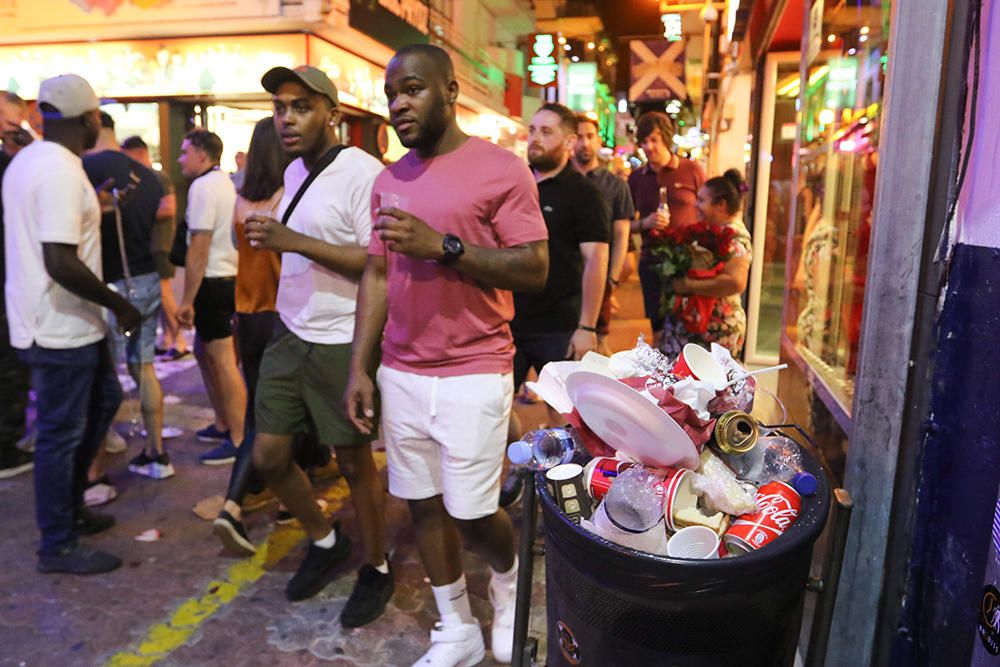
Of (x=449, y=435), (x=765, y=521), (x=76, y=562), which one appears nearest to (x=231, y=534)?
(x=76, y=562)

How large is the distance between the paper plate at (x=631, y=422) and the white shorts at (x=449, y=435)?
0.85 m

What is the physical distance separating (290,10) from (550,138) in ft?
22.2

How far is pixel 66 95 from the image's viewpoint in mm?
3430

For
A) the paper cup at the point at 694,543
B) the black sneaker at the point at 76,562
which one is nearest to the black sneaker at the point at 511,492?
the black sneaker at the point at 76,562

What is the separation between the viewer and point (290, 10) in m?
9.37

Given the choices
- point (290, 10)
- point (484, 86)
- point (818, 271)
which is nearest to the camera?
point (818, 271)

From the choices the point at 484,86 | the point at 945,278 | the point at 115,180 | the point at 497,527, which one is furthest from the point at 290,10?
the point at 484,86

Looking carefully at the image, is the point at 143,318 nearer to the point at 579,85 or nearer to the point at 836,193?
the point at 836,193

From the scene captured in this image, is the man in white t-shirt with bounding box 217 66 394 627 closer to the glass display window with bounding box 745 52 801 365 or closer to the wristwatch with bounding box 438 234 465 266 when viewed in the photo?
the wristwatch with bounding box 438 234 465 266

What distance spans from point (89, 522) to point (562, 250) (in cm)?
303

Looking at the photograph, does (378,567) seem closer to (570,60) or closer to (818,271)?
(818,271)

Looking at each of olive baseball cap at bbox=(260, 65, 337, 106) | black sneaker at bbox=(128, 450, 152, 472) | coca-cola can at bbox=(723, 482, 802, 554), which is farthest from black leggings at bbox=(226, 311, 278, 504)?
coca-cola can at bbox=(723, 482, 802, 554)

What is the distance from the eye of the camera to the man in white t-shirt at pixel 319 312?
3100 mm

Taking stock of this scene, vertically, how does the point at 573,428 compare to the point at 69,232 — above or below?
below
